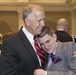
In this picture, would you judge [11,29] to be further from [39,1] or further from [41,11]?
[41,11]

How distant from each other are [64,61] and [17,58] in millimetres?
575

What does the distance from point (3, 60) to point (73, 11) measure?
844 centimetres

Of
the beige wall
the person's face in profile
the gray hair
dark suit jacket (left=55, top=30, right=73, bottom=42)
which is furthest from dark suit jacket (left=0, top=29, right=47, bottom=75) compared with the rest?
the beige wall

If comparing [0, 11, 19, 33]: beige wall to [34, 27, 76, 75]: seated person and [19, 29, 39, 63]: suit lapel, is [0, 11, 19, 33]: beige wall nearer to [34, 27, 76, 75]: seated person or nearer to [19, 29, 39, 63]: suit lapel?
[19, 29, 39, 63]: suit lapel

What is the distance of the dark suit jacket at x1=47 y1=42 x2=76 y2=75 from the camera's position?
2.51 meters

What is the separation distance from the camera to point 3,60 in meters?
2.88

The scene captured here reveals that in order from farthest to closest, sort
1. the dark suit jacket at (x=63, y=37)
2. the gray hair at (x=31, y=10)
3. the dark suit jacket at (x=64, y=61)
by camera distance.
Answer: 1. the dark suit jacket at (x=63, y=37)
2. the gray hair at (x=31, y=10)
3. the dark suit jacket at (x=64, y=61)

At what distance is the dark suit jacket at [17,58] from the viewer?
2.85 meters

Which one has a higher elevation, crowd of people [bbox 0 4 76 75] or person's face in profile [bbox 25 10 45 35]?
person's face in profile [bbox 25 10 45 35]

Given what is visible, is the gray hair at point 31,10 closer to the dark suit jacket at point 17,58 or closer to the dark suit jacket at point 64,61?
the dark suit jacket at point 17,58

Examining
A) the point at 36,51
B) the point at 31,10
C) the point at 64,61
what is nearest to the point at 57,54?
the point at 64,61

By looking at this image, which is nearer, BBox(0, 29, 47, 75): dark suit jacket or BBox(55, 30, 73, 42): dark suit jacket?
BBox(0, 29, 47, 75): dark suit jacket

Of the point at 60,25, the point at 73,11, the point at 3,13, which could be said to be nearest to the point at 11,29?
the point at 3,13

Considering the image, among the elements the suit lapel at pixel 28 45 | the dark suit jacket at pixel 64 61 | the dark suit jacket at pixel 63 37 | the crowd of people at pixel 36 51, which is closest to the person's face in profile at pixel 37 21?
the crowd of people at pixel 36 51
